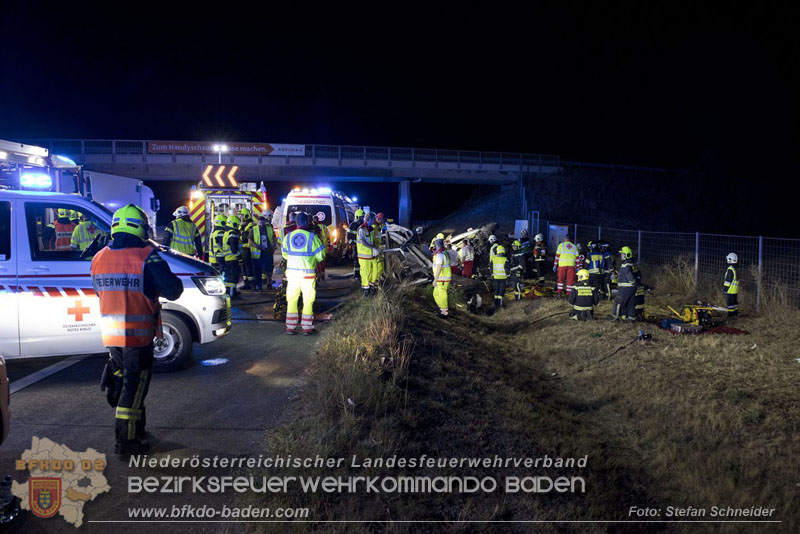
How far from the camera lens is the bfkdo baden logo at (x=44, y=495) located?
3.37 m

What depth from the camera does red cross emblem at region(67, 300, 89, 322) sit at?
18.2 ft

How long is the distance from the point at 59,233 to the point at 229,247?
3.19 meters

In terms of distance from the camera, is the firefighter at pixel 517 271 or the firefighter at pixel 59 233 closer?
the firefighter at pixel 59 233


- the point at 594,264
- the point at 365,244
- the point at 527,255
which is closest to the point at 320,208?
the point at 365,244

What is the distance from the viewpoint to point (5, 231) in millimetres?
5430

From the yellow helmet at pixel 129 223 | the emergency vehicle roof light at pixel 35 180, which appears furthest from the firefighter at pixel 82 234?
the yellow helmet at pixel 129 223

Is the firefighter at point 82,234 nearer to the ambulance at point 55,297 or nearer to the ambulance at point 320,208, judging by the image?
the ambulance at point 55,297

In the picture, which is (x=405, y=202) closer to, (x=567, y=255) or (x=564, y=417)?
(x=567, y=255)

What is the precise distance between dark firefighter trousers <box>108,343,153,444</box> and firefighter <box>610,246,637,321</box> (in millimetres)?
9040

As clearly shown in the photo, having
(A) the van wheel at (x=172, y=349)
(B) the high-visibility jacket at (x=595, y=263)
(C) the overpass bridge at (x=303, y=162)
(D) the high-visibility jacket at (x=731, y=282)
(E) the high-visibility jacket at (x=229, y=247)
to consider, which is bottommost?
(A) the van wheel at (x=172, y=349)

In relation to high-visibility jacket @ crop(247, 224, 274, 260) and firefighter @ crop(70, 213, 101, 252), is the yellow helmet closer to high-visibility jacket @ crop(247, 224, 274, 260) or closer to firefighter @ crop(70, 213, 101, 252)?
firefighter @ crop(70, 213, 101, 252)

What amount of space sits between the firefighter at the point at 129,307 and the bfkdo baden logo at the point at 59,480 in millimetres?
251

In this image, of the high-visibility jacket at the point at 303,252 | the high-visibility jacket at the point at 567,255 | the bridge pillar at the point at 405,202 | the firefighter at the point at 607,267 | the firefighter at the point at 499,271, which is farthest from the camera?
the bridge pillar at the point at 405,202

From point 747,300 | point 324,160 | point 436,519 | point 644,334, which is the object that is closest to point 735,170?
point 324,160
